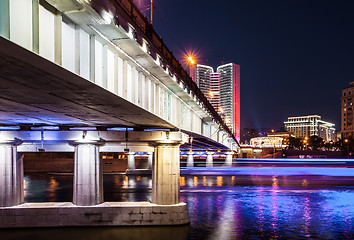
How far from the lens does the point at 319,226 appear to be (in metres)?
24.3

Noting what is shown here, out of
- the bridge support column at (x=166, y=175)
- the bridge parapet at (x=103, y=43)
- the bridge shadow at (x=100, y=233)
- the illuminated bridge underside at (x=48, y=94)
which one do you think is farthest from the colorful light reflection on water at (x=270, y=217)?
the illuminated bridge underside at (x=48, y=94)

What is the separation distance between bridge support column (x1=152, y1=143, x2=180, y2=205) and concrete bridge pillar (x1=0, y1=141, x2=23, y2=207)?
8030 mm

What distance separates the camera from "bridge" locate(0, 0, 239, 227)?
8969 millimetres

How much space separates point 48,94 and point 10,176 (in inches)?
478

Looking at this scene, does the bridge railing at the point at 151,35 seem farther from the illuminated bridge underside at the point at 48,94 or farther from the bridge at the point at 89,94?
the illuminated bridge underside at the point at 48,94

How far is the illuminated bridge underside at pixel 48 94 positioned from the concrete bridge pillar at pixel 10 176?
4.77m

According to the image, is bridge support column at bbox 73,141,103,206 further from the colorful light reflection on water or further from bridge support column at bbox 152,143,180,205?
the colorful light reflection on water

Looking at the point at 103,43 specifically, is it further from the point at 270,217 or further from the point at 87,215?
the point at 270,217

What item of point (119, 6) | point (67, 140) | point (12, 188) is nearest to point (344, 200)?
point (67, 140)

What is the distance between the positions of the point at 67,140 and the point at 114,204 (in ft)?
16.0

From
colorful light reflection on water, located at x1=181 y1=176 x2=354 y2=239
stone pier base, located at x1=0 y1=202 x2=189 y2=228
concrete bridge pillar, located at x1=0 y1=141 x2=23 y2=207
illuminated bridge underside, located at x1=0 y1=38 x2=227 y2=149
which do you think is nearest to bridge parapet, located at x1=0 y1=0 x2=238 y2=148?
illuminated bridge underside, located at x1=0 y1=38 x2=227 y2=149

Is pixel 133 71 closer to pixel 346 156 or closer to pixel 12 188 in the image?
pixel 12 188

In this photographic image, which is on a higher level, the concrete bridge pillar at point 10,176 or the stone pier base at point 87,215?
the concrete bridge pillar at point 10,176

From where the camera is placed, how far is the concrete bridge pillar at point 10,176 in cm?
2152
